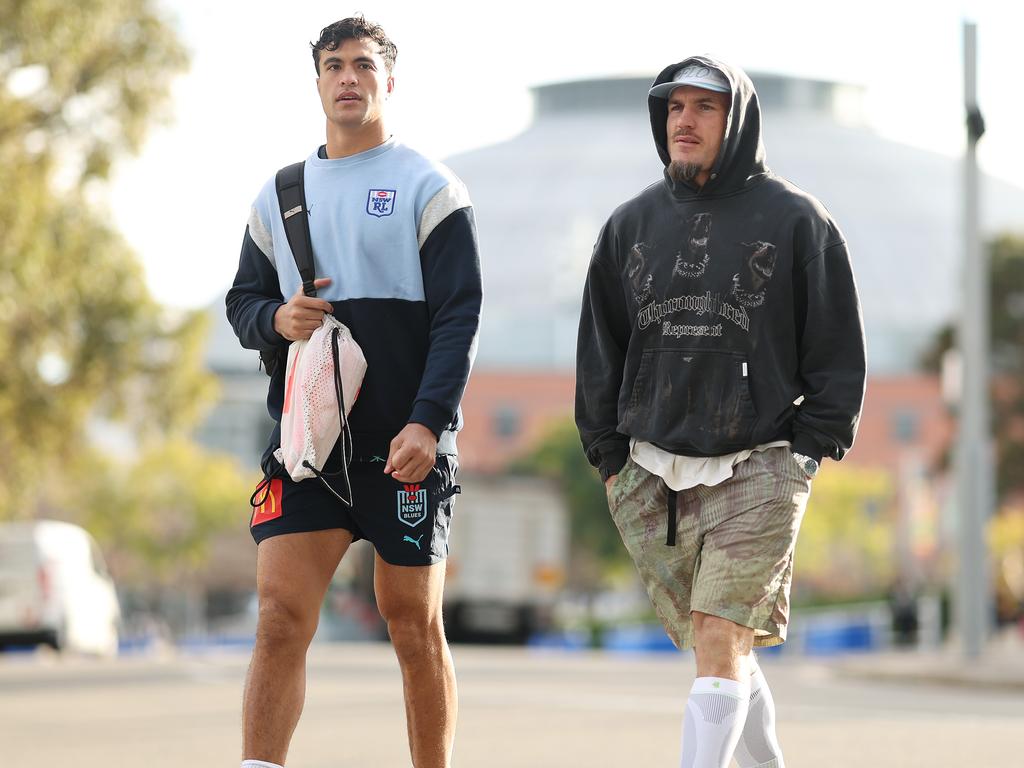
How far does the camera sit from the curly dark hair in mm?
5711

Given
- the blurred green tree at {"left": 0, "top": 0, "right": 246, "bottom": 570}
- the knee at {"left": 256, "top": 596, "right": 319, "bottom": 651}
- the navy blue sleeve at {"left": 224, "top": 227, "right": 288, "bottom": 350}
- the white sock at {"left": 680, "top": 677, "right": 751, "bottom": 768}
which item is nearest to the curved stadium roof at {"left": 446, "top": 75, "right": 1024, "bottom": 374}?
the blurred green tree at {"left": 0, "top": 0, "right": 246, "bottom": 570}

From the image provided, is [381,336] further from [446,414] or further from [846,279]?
[846,279]

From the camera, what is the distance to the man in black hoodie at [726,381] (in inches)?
215

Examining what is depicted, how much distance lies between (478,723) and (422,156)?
23.0 ft

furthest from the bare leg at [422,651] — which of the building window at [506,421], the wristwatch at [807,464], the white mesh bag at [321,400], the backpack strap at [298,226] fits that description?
the building window at [506,421]

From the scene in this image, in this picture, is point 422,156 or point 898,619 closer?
point 422,156

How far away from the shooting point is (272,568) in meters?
5.50

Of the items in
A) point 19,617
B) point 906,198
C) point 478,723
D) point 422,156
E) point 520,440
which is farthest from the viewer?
point 906,198

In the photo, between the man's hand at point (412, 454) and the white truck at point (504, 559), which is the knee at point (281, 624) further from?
the white truck at point (504, 559)

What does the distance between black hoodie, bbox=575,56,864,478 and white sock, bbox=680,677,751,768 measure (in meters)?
0.64

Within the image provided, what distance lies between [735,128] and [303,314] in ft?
4.20

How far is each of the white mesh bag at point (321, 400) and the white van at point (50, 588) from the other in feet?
64.8

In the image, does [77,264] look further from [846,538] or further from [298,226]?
[846,538]

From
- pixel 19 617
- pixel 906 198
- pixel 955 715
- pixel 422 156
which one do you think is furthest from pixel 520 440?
pixel 422 156
